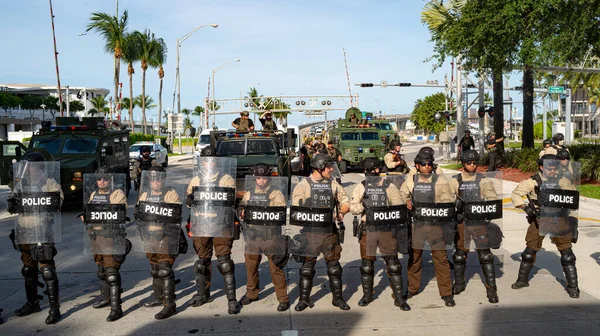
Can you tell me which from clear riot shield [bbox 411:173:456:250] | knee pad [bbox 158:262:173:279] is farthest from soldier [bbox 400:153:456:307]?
knee pad [bbox 158:262:173:279]

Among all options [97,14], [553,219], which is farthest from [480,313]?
[97,14]

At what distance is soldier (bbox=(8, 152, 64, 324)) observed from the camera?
21.8ft

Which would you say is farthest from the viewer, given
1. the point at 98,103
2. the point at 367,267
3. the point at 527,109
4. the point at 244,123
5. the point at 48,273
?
the point at 98,103

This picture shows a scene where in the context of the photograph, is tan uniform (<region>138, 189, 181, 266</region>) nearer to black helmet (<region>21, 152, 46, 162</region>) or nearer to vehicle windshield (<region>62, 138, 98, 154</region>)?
black helmet (<region>21, 152, 46, 162</region>)

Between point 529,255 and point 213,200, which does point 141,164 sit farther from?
point 529,255

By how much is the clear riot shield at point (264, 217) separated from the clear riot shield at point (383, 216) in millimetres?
953

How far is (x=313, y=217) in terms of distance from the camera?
6680 millimetres

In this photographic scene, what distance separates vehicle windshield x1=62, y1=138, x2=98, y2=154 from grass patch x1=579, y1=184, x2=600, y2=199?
513 inches

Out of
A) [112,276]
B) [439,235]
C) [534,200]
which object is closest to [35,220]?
[112,276]

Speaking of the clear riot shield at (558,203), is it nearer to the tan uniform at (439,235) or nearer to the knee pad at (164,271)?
the tan uniform at (439,235)

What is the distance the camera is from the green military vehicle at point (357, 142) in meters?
27.1

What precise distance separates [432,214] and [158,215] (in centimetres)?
305

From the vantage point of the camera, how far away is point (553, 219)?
23.1ft

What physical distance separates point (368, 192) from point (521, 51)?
1236cm
